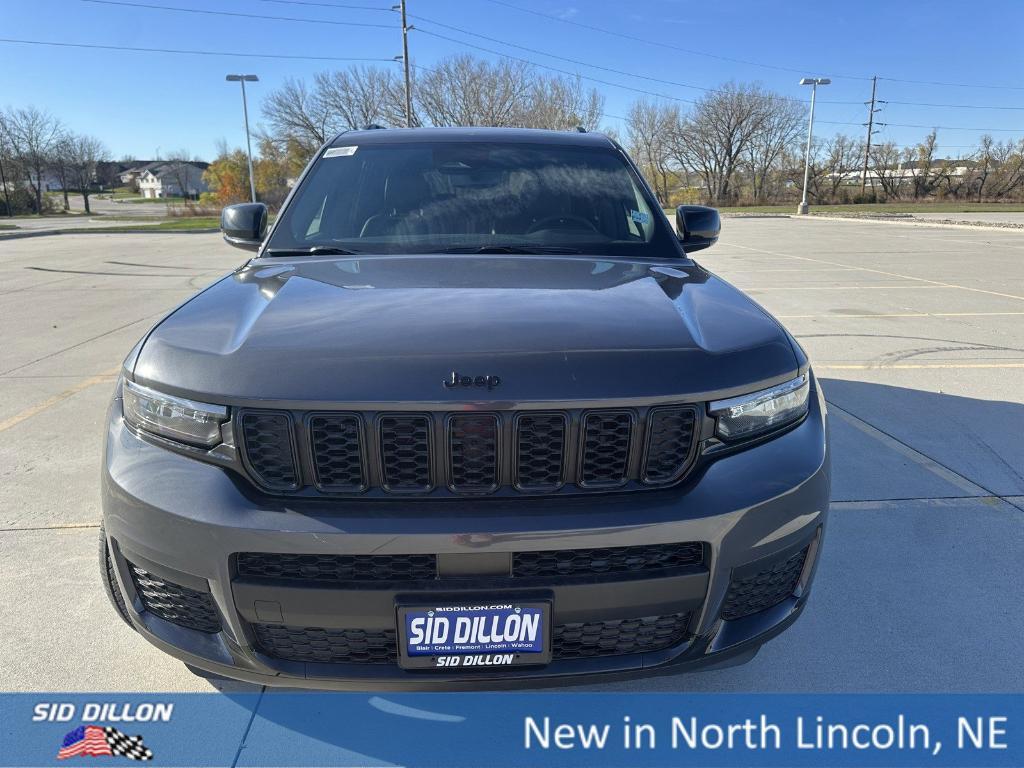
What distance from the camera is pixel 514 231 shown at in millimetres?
2986

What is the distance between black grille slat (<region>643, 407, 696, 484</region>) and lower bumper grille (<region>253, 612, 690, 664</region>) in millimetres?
344

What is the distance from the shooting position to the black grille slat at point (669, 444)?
68.7 inches

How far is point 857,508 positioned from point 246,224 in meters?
3.20

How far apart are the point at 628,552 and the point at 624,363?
46cm

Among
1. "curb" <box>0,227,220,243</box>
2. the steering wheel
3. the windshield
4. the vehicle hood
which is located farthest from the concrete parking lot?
"curb" <box>0,227,220,243</box>

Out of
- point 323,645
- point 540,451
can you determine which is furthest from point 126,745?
point 540,451

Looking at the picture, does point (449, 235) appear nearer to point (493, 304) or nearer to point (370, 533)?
point (493, 304)

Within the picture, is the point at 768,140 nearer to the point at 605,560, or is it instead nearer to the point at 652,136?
the point at 652,136

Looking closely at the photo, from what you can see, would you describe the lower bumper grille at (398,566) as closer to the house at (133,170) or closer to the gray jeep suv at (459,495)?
the gray jeep suv at (459,495)

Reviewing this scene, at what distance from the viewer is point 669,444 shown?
5.79 feet

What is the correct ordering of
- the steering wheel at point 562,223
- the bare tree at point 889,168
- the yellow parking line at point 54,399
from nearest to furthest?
1. the steering wheel at point 562,223
2. the yellow parking line at point 54,399
3. the bare tree at point 889,168

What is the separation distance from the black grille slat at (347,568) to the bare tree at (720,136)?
65633 mm

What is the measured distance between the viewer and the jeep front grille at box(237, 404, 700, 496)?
167 cm

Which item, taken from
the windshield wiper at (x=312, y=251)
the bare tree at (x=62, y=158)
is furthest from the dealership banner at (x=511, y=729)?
the bare tree at (x=62, y=158)
